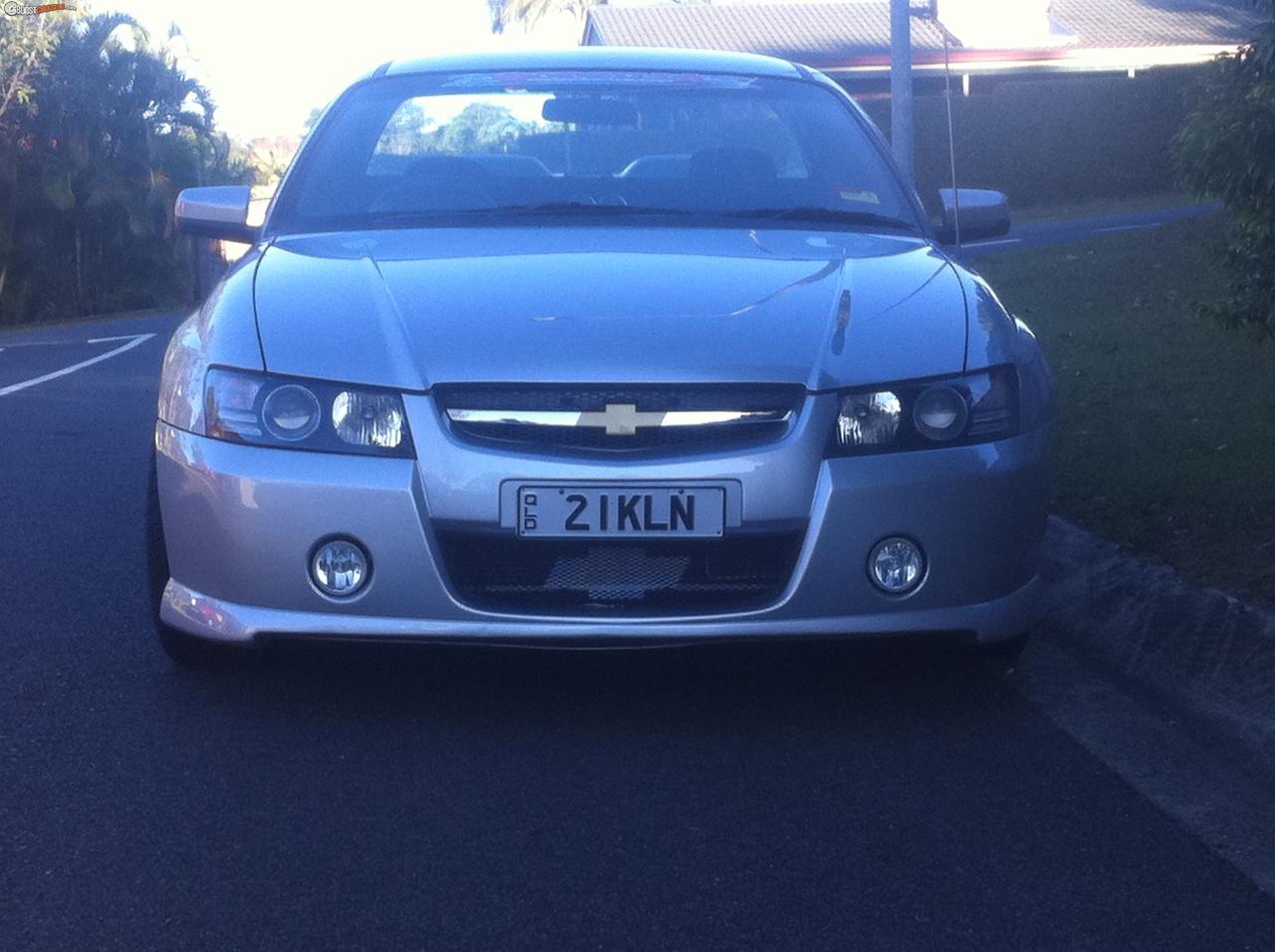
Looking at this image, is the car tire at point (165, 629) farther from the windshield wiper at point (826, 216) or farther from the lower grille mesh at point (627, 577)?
the windshield wiper at point (826, 216)

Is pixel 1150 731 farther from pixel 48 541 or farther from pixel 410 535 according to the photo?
pixel 48 541

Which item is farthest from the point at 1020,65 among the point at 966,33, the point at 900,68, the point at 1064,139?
the point at 900,68

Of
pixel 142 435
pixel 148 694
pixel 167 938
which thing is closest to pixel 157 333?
pixel 142 435

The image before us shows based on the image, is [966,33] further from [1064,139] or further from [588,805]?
[588,805]

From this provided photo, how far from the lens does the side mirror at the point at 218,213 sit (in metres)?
5.12

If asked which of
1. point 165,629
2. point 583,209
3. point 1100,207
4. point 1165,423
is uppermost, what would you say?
point 583,209

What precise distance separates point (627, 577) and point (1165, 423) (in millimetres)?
3876

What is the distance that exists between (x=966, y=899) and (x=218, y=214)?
311cm

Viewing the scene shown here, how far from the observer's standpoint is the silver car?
358 cm

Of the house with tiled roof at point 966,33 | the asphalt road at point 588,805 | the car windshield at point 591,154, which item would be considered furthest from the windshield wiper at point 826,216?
the house with tiled roof at point 966,33

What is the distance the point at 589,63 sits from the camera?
5.50m

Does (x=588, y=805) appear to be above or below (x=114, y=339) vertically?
above

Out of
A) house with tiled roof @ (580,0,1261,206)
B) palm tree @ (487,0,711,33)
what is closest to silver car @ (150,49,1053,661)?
house with tiled roof @ (580,0,1261,206)

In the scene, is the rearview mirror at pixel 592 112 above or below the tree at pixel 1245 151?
above
